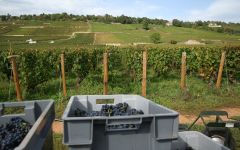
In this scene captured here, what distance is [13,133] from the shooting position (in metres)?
2.77

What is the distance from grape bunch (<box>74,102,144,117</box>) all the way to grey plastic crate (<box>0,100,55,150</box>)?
30cm

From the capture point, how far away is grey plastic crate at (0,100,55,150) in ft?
7.41

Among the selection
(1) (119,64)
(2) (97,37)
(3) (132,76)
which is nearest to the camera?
(3) (132,76)

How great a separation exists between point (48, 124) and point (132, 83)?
966cm

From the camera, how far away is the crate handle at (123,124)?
8.88 ft

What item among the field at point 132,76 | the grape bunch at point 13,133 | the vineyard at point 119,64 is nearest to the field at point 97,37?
the vineyard at point 119,64

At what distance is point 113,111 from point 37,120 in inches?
34.6

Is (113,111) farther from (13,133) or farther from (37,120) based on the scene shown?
(13,133)

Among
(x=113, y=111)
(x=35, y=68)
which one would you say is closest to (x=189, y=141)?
(x=113, y=111)

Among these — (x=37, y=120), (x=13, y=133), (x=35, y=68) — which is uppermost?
(x=37, y=120)

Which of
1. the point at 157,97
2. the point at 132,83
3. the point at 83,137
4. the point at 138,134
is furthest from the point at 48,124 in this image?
the point at 132,83

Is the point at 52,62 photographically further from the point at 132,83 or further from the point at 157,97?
the point at 157,97

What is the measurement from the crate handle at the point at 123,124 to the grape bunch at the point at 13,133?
719 mm

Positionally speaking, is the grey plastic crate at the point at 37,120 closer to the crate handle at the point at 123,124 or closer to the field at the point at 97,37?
the crate handle at the point at 123,124
